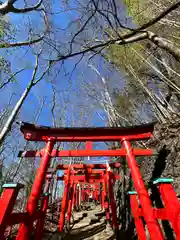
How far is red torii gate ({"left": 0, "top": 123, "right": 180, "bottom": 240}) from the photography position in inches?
103

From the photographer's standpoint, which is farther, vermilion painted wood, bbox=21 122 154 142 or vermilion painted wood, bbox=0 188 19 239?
vermilion painted wood, bbox=21 122 154 142

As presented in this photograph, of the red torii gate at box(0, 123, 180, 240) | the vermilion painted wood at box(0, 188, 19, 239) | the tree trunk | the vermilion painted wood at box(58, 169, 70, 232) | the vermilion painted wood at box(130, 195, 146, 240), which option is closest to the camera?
the vermilion painted wood at box(0, 188, 19, 239)

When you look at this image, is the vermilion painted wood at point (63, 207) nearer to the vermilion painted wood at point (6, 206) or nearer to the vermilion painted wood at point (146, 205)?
the vermilion painted wood at point (146, 205)

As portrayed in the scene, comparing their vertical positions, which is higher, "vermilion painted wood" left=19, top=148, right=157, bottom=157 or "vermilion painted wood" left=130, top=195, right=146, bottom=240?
"vermilion painted wood" left=19, top=148, right=157, bottom=157

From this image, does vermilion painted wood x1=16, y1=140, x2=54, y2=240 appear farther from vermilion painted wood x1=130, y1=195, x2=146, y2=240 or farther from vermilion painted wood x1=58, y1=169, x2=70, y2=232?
vermilion painted wood x1=58, y1=169, x2=70, y2=232

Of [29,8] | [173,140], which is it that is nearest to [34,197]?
[173,140]

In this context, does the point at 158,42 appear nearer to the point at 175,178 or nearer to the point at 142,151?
the point at 142,151

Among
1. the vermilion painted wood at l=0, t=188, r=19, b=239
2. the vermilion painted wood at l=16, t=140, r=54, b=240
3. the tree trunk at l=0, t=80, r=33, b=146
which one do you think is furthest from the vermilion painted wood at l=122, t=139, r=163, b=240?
the tree trunk at l=0, t=80, r=33, b=146

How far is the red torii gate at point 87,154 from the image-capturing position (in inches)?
103

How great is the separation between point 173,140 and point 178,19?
130 inches

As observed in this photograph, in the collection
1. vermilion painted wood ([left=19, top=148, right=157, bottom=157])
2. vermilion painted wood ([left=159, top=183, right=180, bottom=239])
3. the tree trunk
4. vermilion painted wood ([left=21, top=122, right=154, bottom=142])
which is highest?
the tree trunk

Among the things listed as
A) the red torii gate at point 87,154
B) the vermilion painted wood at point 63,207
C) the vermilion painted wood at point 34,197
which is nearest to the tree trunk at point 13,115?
the red torii gate at point 87,154

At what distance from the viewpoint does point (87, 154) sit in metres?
4.36

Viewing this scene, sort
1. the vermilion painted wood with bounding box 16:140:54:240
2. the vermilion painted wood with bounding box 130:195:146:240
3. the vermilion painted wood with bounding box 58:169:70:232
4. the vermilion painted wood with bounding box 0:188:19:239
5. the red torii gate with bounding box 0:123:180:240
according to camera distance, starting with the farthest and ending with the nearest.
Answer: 1. the vermilion painted wood with bounding box 58:169:70:232
2. the vermilion painted wood with bounding box 130:195:146:240
3. the vermilion painted wood with bounding box 16:140:54:240
4. the red torii gate with bounding box 0:123:180:240
5. the vermilion painted wood with bounding box 0:188:19:239
